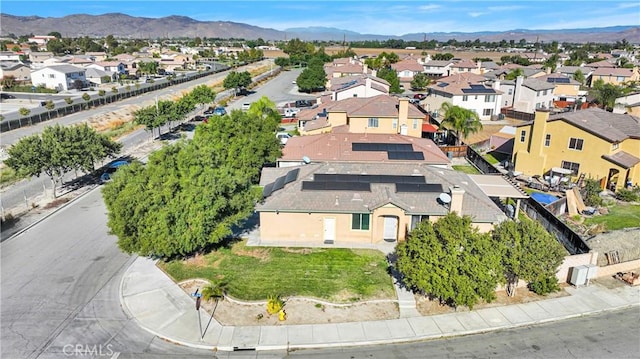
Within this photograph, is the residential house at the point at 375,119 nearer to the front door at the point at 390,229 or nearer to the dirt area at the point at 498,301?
the front door at the point at 390,229

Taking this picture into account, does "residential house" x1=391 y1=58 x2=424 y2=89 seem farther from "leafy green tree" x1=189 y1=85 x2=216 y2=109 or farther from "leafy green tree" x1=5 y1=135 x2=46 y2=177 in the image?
A: "leafy green tree" x1=5 y1=135 x2=46 y2=177

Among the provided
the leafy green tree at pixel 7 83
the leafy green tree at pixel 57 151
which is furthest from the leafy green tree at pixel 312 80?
the leafy green tree at pixel 7 83

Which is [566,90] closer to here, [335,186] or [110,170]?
[335,186]

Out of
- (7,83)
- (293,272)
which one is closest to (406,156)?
(293,272)

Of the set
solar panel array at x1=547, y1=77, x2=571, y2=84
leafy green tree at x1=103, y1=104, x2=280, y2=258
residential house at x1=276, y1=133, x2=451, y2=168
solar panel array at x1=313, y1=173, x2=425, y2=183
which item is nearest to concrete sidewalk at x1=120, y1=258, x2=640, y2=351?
leafy green tree at x1=103, y1=104, x2=280, y2=258

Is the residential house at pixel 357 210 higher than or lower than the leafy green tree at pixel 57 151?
lower

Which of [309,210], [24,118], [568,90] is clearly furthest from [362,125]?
[568,90]

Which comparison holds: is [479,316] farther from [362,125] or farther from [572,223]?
[362,125]
